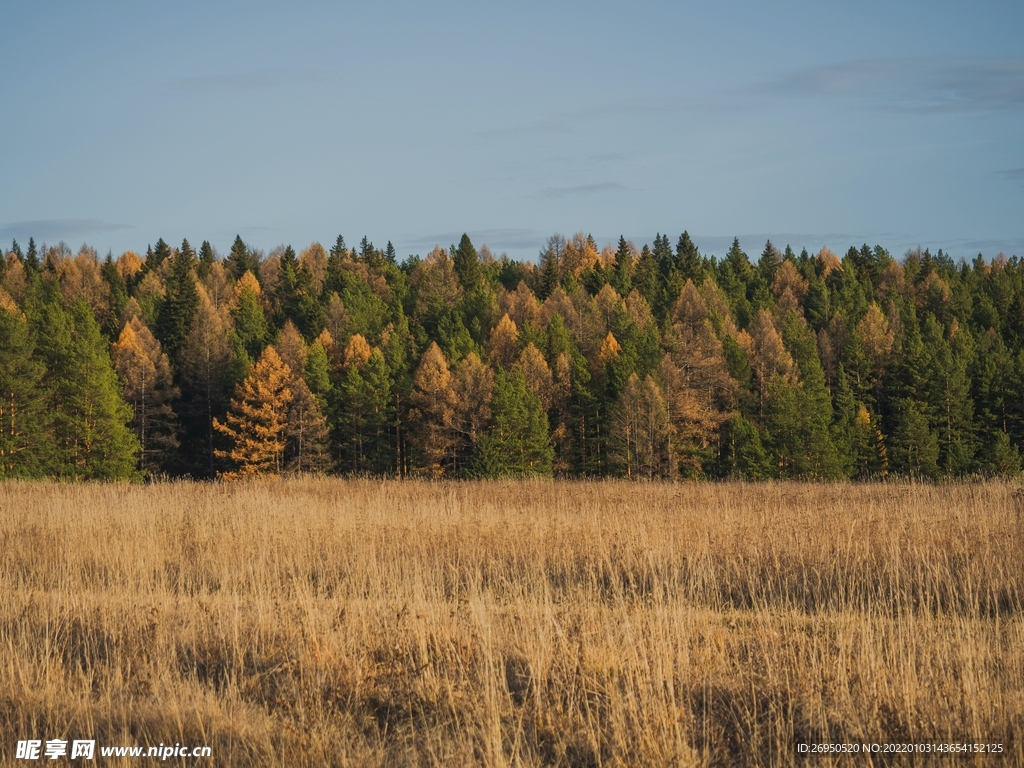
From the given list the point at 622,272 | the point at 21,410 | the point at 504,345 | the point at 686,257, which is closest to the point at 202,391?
the point at 21,410

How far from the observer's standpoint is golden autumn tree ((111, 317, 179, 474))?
186ft

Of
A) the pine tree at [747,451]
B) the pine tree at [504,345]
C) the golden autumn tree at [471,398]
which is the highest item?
the pine tree at [504,345]

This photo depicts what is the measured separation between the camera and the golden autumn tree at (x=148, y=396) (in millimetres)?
56750

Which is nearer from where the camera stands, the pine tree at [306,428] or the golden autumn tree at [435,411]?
the pine tree at [306,428]

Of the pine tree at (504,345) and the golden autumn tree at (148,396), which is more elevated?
the pine tree at (504,345)

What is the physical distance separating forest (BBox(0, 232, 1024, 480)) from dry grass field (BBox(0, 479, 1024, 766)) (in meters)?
33.6

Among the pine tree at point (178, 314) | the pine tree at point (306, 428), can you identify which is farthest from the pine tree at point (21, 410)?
the pine tree at point (178, 314)

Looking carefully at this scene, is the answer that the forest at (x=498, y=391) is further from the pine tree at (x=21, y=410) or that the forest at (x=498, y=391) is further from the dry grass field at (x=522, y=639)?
the dry grass field at (x=522, y=639)

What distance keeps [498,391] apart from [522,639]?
151ft

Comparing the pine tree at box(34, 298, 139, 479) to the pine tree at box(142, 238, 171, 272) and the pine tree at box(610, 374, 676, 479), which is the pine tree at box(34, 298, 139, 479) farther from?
the pine tree at box(142, 238, 171, 272)

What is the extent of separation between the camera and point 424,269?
95250mm

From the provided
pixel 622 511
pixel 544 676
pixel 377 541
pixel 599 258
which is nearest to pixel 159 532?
pixel 377 541

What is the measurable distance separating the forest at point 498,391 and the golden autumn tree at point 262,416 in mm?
134

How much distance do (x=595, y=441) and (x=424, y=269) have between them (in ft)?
140
